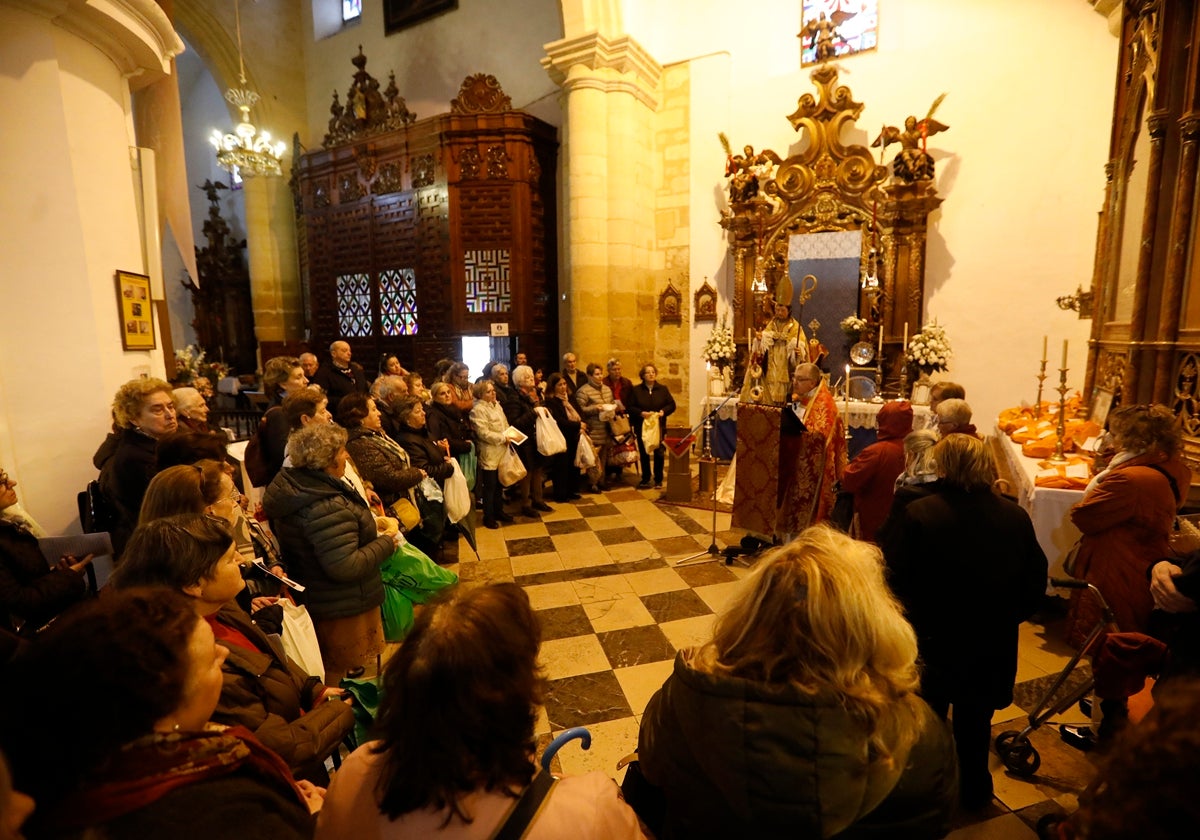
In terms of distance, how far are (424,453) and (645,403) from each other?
365 centimetres

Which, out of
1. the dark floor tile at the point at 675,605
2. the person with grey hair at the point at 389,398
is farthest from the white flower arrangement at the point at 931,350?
the person with grey hair at the point at 389,398

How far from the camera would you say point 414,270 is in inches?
414

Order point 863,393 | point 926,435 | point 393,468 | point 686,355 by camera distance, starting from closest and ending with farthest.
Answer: point 926,435, point 393,468, point 863,393, point 686,355

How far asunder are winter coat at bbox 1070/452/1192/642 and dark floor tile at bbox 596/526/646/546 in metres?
3.56

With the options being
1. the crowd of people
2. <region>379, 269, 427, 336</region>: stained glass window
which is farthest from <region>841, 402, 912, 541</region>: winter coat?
<region>379, 269, 427, 336</region>: stained glass window

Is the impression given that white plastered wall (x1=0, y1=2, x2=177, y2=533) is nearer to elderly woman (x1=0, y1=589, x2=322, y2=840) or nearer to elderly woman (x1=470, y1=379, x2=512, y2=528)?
elderly woman (x1=470, y1=379, x2=512, y2=528)

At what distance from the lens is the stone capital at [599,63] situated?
8789 mm

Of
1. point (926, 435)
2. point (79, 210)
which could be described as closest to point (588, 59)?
point (79, 210)

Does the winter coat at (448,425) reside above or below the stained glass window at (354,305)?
below

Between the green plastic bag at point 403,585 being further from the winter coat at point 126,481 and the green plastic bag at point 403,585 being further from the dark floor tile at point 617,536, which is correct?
the dark floor tile at point 617,536

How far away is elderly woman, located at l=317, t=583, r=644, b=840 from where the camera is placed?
1.05 metres

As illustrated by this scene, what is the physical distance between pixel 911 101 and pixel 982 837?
905 centimetres

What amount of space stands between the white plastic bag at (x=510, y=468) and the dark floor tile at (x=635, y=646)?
2.47 m

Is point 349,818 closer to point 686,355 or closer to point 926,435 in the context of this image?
point 926,435
